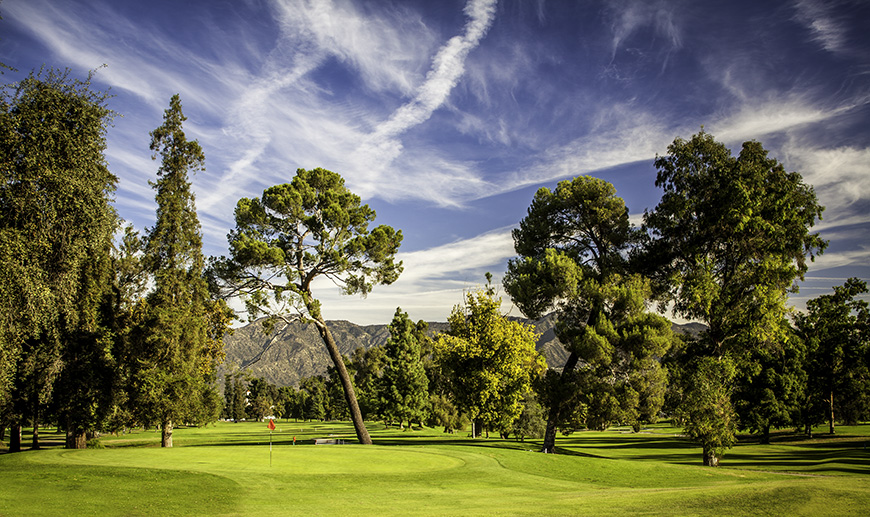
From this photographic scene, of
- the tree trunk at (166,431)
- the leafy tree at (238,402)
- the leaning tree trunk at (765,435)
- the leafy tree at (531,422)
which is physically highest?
the tree trunk at (166,431)

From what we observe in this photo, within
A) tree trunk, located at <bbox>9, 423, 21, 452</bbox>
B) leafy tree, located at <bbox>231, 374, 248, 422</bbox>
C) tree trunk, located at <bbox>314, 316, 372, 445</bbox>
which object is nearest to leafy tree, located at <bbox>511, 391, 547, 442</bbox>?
tree trunk, located at <bbox>314, 316, 372, 445</bbox>

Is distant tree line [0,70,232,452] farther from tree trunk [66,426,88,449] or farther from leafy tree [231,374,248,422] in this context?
leafy tree [231,374,248,422]

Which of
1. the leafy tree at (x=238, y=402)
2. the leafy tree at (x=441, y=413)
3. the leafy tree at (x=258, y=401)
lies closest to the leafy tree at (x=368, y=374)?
the leafy tree at (x=441, y=413)

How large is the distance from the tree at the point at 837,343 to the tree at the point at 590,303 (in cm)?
3283

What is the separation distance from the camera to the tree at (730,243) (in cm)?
2594

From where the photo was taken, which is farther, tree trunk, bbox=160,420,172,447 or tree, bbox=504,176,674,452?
tree trunk, bbox=160,420,172,447

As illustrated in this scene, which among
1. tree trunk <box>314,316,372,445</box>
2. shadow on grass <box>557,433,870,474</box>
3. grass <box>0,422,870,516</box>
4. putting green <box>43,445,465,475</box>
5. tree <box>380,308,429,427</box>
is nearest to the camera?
grass <box>0,422,870,516</box>

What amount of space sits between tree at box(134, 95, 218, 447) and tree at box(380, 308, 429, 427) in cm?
2802

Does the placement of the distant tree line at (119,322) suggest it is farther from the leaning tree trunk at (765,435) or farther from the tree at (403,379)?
the leaning tree trunk at (765,435)

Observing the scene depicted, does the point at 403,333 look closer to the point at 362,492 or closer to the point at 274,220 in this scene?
the point at 274,220

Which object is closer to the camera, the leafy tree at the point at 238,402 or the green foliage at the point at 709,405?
the green foliage at the point at 709,405

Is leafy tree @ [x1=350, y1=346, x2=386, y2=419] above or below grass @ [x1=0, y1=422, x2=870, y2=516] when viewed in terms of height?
below

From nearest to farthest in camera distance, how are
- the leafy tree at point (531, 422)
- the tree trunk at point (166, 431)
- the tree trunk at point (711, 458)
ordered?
the tree trunk at point (711, 458), the tree trunk at point (166, 431), the leafy tree at point (531, 422)

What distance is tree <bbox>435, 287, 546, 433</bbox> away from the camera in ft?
85.1
